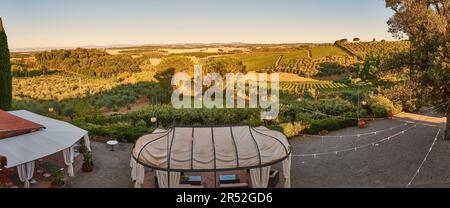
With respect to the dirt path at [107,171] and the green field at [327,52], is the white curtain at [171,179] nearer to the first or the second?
the dirt path at [107,171]

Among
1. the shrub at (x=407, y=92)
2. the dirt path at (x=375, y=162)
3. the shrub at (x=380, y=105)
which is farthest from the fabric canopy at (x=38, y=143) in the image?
the shrub at (x=380, y=105)

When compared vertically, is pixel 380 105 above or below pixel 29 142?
below

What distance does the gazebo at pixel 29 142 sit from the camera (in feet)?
41.8

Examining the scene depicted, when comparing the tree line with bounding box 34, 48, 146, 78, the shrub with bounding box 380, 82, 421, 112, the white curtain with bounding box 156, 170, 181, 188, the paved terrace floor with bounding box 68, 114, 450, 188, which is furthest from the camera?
the tree line with bounding box 34, 48, 146, 78

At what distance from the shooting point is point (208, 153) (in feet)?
39.6

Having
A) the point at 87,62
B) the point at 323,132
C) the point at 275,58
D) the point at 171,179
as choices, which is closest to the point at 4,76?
the point at 171,179

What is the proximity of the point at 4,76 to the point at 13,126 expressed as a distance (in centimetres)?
961

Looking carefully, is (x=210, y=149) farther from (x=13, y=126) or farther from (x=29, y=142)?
(x=13, y=126)

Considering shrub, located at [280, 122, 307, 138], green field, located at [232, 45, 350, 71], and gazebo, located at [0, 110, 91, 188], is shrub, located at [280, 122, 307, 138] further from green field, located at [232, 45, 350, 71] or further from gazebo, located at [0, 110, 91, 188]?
green field, located at [232, 45, 350, 71]

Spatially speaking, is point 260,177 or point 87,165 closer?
point 260,177

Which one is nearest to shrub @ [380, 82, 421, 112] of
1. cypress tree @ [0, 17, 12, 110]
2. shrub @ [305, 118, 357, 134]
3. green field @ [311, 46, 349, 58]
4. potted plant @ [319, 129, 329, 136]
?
potted plant @ [319, 129, 329, 136]

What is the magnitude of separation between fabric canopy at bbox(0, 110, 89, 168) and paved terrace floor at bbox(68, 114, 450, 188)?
57.1 inches

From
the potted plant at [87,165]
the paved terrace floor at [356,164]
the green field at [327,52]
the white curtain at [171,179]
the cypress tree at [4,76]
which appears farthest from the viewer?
the green field at [327,52]

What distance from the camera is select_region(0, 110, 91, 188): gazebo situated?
1273 centimetres
